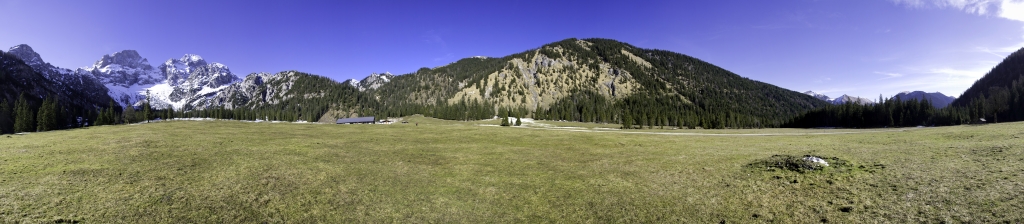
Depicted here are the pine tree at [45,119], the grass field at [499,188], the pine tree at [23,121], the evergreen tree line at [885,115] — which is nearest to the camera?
the grass field at [499,188]

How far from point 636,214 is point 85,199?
1983 centimetres

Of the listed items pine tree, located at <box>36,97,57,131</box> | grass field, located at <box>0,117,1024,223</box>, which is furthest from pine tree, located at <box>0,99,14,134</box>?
grass field, located at <box>0,117,1024,223</box>

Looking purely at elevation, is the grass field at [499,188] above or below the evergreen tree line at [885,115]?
below

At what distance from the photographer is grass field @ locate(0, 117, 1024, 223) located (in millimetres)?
11430

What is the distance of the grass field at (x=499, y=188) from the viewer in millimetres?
11430

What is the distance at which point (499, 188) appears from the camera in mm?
16672

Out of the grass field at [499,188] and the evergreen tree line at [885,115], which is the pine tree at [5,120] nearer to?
the grass field at [499,188]

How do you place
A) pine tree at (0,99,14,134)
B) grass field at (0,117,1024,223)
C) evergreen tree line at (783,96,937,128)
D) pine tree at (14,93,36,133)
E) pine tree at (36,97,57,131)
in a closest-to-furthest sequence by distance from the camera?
grass field at (0,117,1024,223) → pine tree at (14,93,36,133) → pine tree at (36,97,57,131) → pine tree at (0,99,14,134) → evergreen tree line at (783,96,937,128)

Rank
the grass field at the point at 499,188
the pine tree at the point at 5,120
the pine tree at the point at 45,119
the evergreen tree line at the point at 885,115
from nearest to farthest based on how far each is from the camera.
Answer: the grass field at the point at 499,188
the pine tree at the point at 45,119
the pine tree at the point at 5,120
the evergreen tree line at the point at 885,115

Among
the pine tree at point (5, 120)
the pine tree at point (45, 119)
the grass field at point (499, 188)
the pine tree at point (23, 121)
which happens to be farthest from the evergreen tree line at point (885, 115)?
the pine tree at point (5, 120)

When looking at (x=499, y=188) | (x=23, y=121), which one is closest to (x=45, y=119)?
(x=23, y=121)

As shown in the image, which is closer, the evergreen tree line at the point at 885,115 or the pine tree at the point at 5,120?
the pine tree at the point at 5,120

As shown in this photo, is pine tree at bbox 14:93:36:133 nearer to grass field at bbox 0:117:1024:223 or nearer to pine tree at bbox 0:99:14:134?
pine tree at bbox 0:99:14:134

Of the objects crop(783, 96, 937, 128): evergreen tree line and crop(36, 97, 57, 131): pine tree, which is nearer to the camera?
crop(36, 97, 57, 131): pine tree
